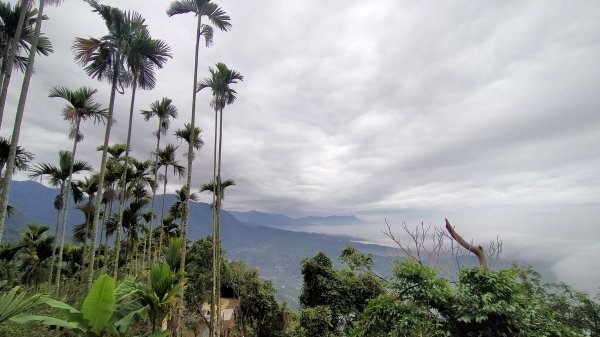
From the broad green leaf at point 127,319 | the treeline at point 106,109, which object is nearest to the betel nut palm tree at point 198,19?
the treeline at point 106,109

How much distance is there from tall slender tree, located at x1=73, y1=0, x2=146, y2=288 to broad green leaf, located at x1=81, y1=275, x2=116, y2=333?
Answer: 20.5 ft

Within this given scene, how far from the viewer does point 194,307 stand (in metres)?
21.8

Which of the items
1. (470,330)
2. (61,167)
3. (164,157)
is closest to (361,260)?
(470,330)

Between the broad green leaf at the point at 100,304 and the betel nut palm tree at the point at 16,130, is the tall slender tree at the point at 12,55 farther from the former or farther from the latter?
the broad green leaf at the point at 100,304

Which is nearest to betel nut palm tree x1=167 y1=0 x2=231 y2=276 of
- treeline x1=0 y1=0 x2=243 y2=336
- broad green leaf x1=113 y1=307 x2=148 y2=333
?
treeline x1=0 y1=0 x2=243 y2=336

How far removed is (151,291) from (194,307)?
56.9 ft

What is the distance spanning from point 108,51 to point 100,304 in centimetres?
1028

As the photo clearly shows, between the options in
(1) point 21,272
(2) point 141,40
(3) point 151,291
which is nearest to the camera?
(3) point 151,291

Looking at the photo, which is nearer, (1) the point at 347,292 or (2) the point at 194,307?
(1) the point at 347,292

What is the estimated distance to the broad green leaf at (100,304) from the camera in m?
5.82

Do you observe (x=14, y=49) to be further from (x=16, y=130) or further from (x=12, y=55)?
(x=16, y=130)

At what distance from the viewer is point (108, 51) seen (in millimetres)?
11977

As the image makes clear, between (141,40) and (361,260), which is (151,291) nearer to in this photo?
(141,40)

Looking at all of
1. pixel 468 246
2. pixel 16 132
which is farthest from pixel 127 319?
pixel 468 246
